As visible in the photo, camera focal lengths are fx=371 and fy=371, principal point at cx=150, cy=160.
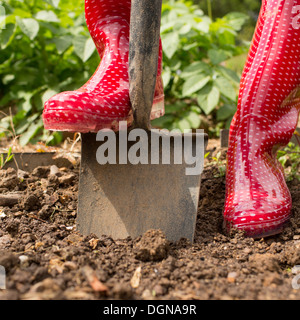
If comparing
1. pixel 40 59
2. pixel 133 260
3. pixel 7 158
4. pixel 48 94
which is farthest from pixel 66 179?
pixel 40 59

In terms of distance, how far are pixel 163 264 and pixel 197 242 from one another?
212 millimetres

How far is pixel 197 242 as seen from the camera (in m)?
1.18

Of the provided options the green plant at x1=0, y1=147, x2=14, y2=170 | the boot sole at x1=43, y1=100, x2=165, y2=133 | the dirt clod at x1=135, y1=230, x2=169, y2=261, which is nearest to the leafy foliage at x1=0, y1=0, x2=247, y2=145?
the green plant at x1=0, y1=147, x2=14, y2=170

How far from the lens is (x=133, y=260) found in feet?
3.41

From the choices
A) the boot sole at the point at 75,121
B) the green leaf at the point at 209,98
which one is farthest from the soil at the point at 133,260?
the green leaf at the point at 209,98

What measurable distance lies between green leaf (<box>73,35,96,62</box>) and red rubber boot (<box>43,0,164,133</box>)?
926 mm

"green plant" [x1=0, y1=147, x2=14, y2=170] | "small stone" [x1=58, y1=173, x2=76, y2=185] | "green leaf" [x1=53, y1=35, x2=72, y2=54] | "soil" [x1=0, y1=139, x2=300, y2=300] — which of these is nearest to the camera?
"soil" [x1=0, y1=139, x2=300, y2=300]

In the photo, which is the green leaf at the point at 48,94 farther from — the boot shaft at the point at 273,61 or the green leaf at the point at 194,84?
the boot shaft at the point at 273,61

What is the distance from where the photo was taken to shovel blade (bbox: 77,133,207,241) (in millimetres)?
1208

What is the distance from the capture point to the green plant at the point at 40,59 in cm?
255

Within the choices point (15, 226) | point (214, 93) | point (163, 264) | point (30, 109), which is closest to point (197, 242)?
point (163, 264)

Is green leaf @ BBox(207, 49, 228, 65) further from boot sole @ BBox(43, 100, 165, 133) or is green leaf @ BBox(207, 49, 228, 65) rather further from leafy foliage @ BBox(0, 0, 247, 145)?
boot sole @ BBox(43, 100, 165, 133)
